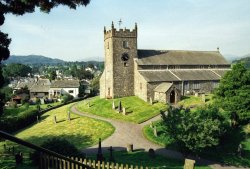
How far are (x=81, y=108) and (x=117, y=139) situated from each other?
25.1 metres

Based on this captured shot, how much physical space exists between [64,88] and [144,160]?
70.8 m

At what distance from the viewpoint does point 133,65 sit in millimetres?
64375

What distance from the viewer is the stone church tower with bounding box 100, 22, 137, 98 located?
63312 millimetres

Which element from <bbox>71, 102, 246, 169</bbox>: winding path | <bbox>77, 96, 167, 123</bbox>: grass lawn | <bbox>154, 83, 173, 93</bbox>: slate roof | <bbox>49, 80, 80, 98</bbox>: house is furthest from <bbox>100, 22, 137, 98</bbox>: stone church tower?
<bbox>49, 80, 80, 98</bbox>: house

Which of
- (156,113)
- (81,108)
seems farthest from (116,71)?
(156,113)

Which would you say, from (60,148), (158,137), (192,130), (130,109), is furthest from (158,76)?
(60,148)

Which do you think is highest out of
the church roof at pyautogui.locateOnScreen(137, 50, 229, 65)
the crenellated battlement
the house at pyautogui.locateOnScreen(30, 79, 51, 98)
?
the crenellated battlement

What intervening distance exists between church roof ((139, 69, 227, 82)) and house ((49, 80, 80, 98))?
1584 inches

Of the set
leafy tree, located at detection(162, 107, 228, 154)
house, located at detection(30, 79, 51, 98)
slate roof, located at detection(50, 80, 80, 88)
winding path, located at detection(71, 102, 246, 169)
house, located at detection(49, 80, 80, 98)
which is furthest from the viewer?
house, located at detection(30, 79, 51, 98)

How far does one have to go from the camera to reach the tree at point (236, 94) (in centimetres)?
4303

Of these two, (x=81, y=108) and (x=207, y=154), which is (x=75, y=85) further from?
(x=207, y=154)

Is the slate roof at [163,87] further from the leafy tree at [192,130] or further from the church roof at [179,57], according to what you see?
the leafy tree at [192,130]

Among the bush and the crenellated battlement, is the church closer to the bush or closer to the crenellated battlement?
the crenellated battlement

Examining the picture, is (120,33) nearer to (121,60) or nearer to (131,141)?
(121,60)
